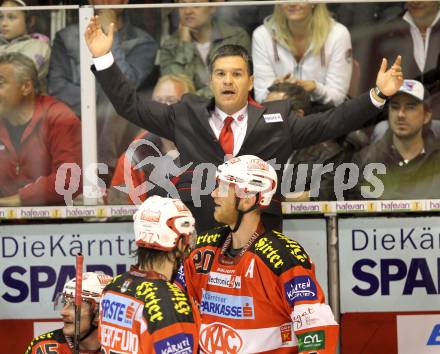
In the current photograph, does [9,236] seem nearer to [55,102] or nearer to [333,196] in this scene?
[55,102]

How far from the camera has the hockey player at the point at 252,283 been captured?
612 centimetres

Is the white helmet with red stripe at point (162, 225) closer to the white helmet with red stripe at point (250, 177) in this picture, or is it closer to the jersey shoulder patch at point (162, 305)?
the jersey shoulder patch at point (162, 305)

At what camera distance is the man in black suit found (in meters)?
7.50

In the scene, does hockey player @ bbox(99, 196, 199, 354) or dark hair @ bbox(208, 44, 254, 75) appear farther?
dark hair @ bbox(208, 44, 254, 75)

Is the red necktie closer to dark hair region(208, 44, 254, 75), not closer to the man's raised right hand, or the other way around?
dark hair region(208, 44, 254, 75)

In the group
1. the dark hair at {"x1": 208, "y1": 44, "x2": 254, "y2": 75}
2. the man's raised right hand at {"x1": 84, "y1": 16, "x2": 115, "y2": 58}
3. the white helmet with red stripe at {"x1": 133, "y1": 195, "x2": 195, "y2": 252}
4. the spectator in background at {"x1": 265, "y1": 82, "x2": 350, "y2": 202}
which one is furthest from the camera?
the spectator in background at {"x1": 265, "y1": 82, "x2": 350, "y2": 202}

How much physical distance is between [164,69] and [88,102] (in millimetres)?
579

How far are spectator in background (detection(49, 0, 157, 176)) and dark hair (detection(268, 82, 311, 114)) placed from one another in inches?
37.7

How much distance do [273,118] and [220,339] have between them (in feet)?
5.63

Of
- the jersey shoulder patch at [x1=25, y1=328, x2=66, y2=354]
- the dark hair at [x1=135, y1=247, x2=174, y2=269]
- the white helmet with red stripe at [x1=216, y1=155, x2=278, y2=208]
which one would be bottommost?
the jersey shoulder patch at [x1=25, y1=328, x2=66, y2=354]

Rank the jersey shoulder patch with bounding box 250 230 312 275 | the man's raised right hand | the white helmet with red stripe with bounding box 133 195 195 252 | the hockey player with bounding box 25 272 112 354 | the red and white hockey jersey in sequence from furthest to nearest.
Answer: the man's raised right hand, the hockey player with bounding box 25 272 112 354, the jersey shoulder patch with bounding box 250 230 312 275, the red and white hockey jersey, the white helmet with red stripe with bounding box 133 195 195 252

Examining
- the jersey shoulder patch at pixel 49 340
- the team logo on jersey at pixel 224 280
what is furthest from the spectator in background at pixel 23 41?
the team logo on jersey at pixel 224 280

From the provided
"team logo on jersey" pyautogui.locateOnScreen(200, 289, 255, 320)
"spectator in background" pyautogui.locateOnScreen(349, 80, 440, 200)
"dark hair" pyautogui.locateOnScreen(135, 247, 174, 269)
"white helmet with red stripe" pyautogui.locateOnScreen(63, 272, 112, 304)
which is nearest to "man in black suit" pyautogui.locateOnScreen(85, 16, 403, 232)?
"spectator in background" pyautogui.locateOnScreen(349, 80, 440, 200)

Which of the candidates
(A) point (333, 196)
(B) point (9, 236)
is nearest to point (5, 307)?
(B) point (9, 236)
